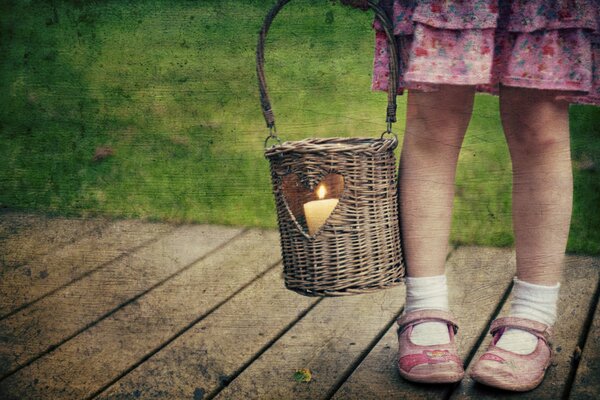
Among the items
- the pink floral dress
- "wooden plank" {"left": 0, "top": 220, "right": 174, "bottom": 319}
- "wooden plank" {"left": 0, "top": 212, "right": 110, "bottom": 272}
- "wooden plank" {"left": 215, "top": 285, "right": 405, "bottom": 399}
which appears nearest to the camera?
the pink floral dress

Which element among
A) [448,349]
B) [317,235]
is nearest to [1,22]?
[317,235]

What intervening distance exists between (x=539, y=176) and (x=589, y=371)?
0.38 m

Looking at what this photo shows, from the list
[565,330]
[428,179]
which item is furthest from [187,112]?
[565,330]

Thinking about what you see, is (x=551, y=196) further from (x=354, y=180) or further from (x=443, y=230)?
(x=354, y=180)

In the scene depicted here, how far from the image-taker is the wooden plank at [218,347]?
1271 mm

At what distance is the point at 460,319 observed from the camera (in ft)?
4.98

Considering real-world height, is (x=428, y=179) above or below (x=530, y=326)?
above

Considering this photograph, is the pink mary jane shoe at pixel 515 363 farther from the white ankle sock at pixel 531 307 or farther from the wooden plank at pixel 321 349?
the wooden plank at pixel 321 349

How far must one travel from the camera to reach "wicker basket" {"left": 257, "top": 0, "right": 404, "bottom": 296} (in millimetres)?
1231

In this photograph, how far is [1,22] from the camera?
6.15ft

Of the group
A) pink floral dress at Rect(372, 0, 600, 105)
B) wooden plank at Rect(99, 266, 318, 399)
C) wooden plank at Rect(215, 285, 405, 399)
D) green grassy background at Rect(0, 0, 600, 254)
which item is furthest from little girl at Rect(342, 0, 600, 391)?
green grassy background at Rect(0, 0, 600, 254)

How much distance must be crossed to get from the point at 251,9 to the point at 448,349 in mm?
1230

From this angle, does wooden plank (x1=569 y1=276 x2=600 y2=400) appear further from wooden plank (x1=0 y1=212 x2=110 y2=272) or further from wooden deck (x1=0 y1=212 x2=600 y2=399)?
wooden plank (x1=0 y1=212 x2=110 y2=272)

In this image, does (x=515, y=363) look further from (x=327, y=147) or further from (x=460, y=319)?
(x=327, y=147)
